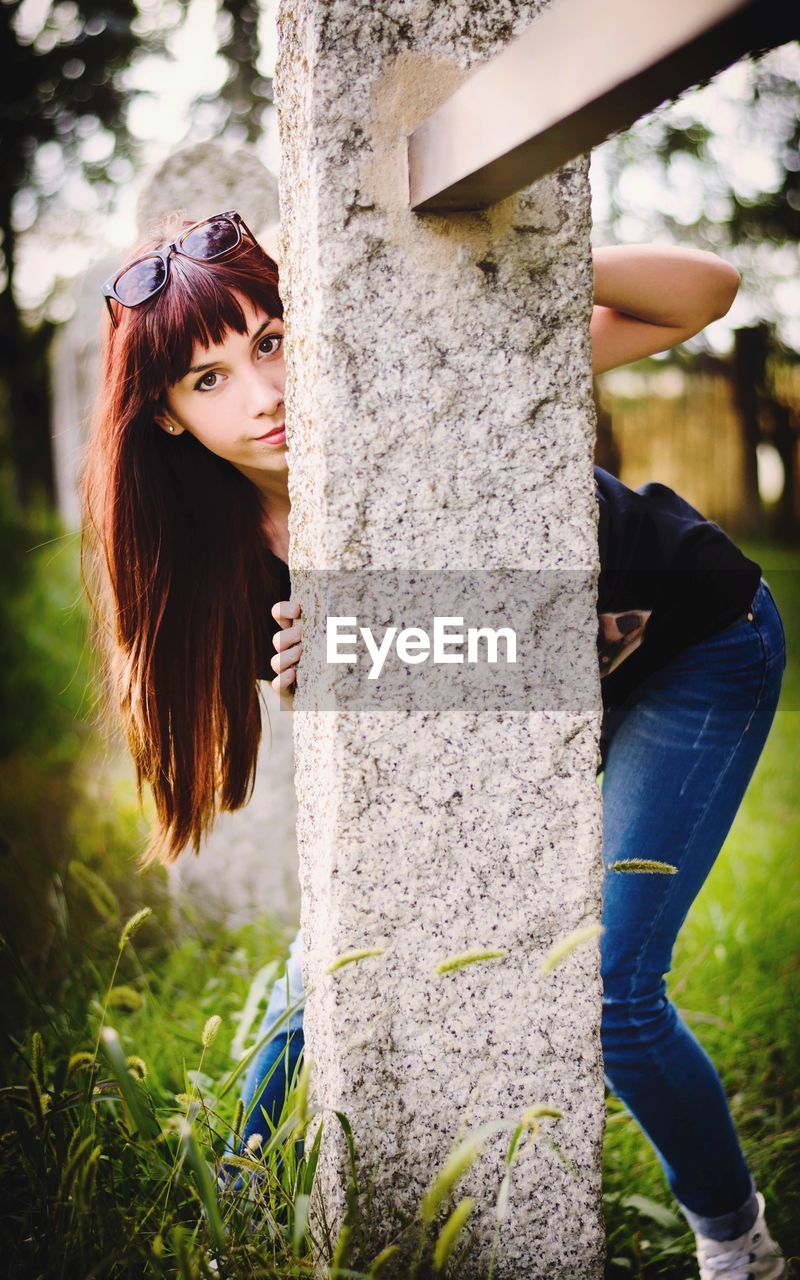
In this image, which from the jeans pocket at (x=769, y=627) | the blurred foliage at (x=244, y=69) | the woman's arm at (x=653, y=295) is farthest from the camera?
the blurred foliage at (x=244, y=69)

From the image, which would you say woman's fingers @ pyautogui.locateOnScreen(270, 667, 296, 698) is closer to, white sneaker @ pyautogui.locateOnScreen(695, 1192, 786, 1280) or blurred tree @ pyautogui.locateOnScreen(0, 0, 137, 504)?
white sneaker @ pyautogui.locateOnScreen(695, 1192, 786, 1280)

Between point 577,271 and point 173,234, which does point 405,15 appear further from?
point 173,234

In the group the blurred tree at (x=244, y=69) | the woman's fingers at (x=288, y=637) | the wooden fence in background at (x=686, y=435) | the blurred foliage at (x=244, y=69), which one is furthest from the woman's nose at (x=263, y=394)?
the wooden fence in background at (x=686, y=435)

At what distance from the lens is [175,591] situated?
6.55 feet

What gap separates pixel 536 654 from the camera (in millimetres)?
1415

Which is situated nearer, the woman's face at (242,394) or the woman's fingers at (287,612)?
the woman's fingers at (287,612)

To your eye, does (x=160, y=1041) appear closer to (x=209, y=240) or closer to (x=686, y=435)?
(x=209, y=240)

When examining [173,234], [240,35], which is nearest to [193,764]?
[173,234]

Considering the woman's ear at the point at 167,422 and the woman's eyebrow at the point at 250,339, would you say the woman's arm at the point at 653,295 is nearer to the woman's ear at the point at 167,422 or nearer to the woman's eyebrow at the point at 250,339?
the woman's eyebrow at the point at 250,339

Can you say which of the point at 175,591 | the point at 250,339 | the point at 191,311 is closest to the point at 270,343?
the point at 250,339

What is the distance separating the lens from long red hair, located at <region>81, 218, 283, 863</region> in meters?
1.95

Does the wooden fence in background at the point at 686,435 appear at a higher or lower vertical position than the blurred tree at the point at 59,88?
lower

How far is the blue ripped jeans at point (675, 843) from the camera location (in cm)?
180

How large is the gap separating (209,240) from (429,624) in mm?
918
